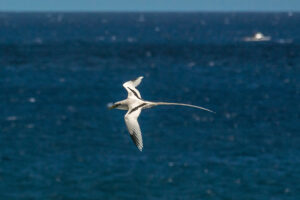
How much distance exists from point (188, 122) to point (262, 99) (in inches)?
1360

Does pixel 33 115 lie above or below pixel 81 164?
above

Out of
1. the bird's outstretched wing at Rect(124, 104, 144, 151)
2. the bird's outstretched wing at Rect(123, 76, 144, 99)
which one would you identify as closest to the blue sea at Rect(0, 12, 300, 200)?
the bird's outstretched wing at Rect(123, 76, 144, 99)

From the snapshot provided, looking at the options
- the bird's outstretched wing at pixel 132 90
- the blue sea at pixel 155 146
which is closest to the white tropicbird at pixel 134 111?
the bird's outstretched wing at pixel 132 90

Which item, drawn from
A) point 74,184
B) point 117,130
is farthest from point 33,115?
point 74,184

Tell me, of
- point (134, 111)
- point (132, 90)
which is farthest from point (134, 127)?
point (132, 90)

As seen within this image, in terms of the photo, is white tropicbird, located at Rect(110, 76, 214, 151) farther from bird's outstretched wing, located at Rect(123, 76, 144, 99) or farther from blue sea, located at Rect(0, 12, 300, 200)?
blue sea, located at Rect(0, 12, 300, 200)

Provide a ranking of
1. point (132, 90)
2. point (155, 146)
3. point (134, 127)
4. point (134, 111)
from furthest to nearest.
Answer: point (155, 146), point (132, 90), point (134, 111), point (134, 127)

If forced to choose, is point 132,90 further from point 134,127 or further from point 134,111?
point 134,127

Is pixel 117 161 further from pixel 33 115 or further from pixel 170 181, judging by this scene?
pixel 33 115

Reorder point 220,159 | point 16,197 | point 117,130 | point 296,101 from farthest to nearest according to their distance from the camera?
point 296,101 → point 117,130 → point 220,159 → point 16,197

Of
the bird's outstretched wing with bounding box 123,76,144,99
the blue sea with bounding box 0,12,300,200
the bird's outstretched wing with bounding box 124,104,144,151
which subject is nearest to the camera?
the bird's outstretched wing with bounding box 124,104,144,151

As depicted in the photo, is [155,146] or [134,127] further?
[155,146]

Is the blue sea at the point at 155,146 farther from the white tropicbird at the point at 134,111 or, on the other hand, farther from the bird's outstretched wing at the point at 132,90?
the white tropicbird at the point at 134,111

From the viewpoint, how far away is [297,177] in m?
93.6
